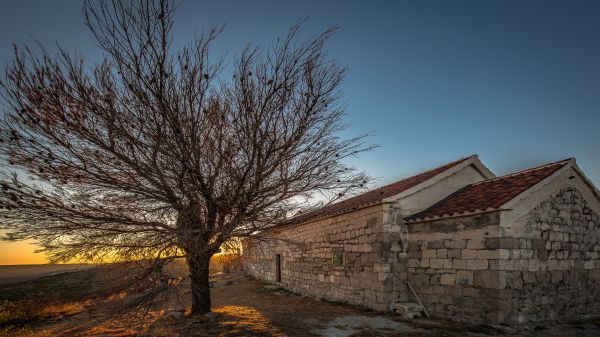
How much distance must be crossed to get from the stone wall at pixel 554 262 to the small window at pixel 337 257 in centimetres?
492

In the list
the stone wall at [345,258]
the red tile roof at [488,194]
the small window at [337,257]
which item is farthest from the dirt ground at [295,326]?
the red tile roof at [488,194]

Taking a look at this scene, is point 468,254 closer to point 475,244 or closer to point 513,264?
point 475,244

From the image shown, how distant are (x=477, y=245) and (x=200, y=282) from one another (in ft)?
22.3

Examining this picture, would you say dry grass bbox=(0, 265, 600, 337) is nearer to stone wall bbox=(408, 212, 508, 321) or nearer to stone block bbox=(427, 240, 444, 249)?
stone wall bbox=(408, 212, 508, 321)

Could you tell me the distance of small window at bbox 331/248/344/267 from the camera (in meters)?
11.6

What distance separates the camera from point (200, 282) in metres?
8.36

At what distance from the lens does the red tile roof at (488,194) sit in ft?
27.6

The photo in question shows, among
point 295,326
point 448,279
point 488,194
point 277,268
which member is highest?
point 488,194

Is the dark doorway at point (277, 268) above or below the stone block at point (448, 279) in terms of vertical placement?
below

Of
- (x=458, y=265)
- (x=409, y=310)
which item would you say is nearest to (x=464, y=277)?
(x=458, y=265)

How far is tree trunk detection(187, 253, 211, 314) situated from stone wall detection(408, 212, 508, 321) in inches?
221

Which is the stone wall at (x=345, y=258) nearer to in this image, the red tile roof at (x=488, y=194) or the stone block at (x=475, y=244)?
the red tile roof at (x=488, y=194)

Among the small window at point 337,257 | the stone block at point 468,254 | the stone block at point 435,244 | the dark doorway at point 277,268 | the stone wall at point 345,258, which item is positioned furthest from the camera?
the dark doorway at point 277,268

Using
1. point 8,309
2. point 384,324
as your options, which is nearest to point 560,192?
point 384,324
